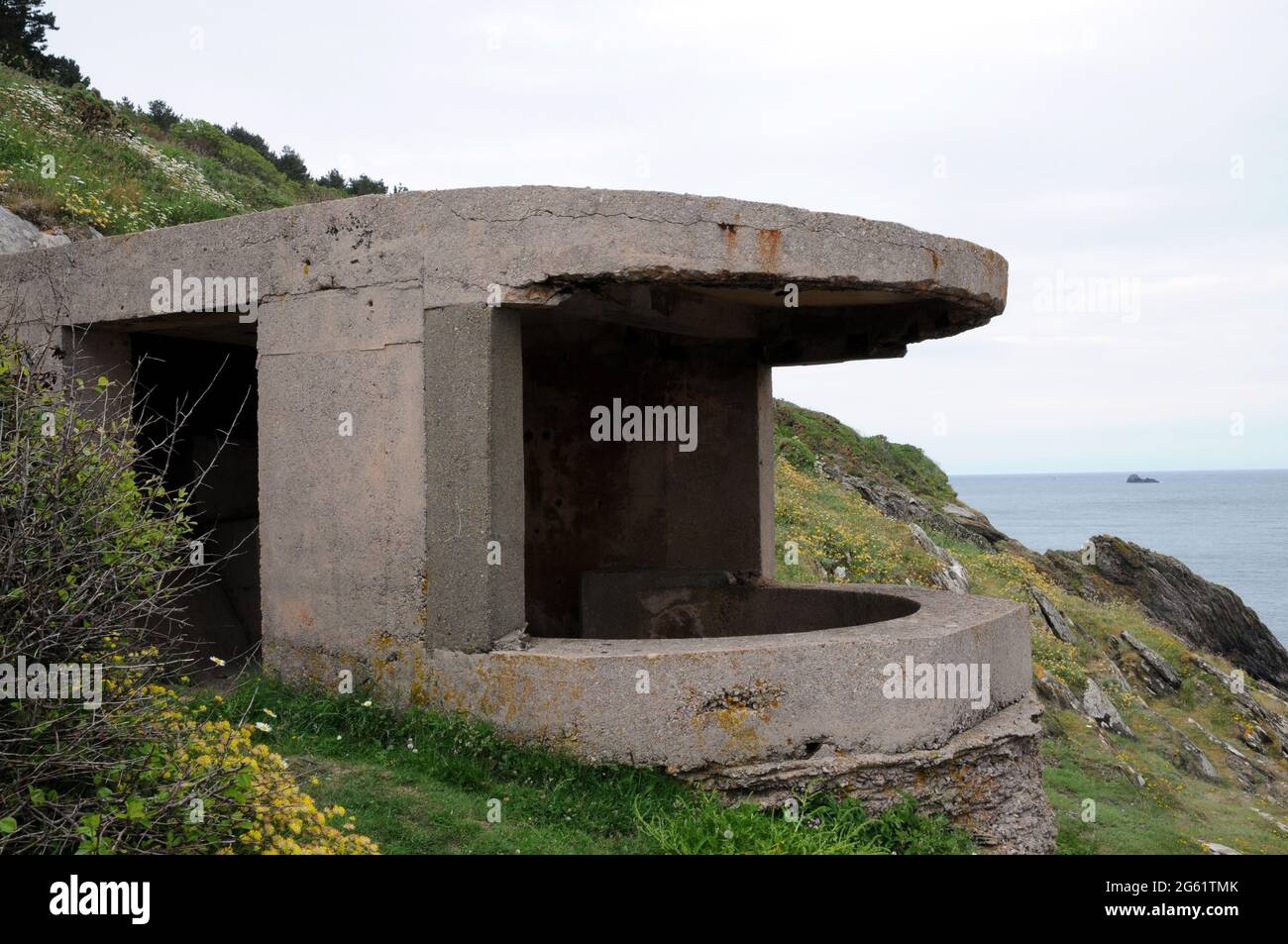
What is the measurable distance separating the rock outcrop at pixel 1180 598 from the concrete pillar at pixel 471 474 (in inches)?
647

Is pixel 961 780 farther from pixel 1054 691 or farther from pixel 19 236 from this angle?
pixel 19 236

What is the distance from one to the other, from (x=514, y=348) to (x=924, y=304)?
2.82m

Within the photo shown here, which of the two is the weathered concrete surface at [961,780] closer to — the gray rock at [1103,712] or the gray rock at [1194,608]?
the gray rock at [1103,712]

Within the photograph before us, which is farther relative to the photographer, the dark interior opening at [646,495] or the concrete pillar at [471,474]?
the dark interior opening at [646,495]

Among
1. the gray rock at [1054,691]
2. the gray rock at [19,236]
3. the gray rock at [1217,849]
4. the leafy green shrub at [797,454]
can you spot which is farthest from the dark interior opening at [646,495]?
the leafy green shrub at [797,454]

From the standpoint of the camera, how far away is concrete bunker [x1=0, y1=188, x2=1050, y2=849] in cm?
500

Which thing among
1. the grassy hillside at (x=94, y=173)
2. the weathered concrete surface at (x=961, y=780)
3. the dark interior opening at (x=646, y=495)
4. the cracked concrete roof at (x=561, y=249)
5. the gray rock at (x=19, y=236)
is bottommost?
the weathered concrete surface at (x=961, y=780)

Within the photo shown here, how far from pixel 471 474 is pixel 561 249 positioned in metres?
1.19

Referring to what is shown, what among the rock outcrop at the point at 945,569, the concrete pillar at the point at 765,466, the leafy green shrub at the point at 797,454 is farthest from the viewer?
the leafy green shrub at the point at 797,454

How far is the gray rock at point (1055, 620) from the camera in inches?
515

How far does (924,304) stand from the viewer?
668 centimetres

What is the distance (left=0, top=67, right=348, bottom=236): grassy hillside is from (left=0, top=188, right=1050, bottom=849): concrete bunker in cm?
417
